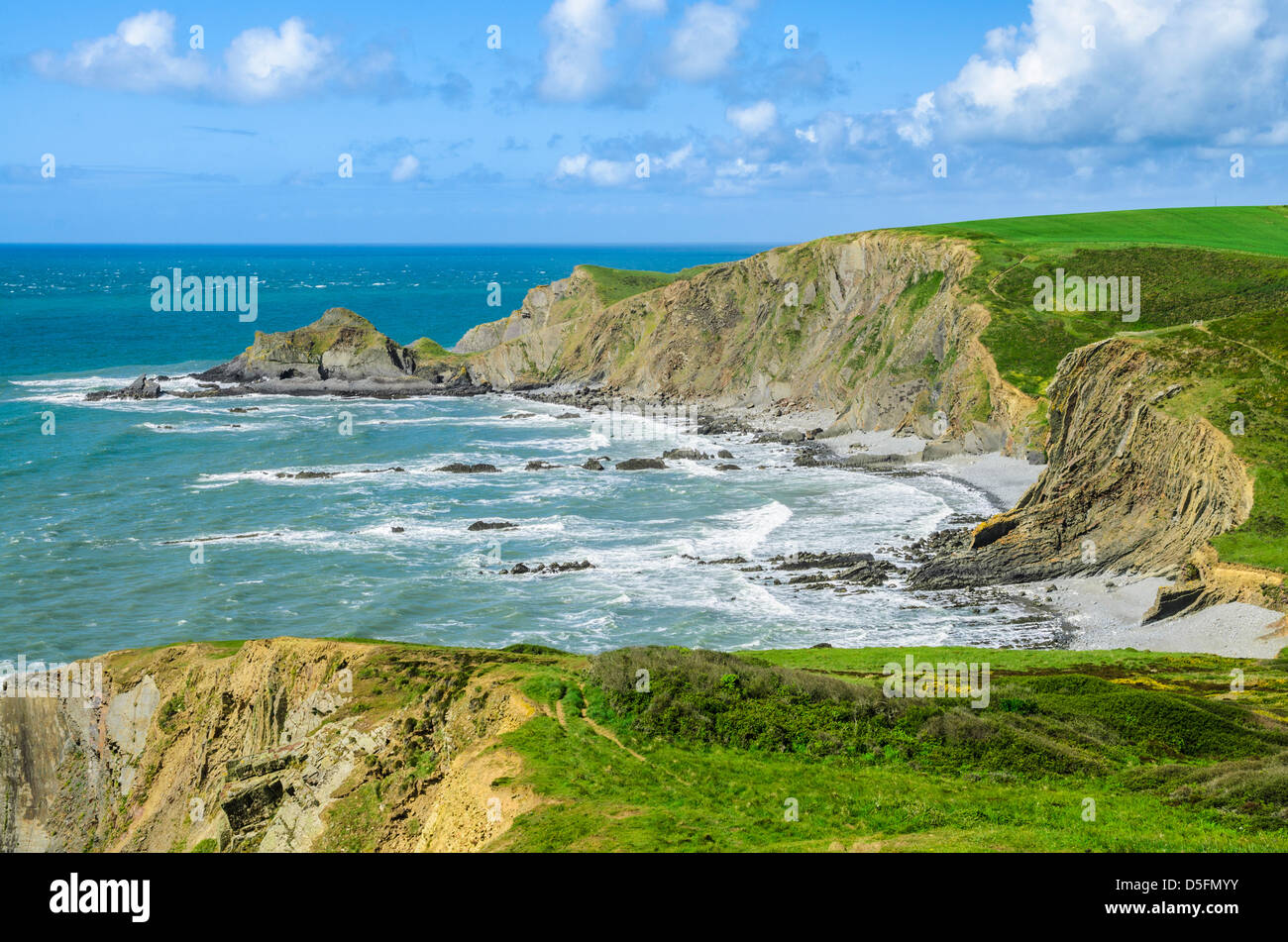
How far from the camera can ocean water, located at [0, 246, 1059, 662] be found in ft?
157

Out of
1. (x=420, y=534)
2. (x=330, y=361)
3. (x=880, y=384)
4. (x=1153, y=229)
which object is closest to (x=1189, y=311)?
(x=880, y=384)

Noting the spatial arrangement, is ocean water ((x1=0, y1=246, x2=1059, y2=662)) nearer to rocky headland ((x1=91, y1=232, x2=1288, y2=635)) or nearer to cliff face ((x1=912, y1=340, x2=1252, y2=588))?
cliff face ((x1=912, y1=340, x2=1252, y2=588))

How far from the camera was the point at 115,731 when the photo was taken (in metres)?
28.8

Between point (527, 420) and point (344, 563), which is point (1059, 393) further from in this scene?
point (527, 420)

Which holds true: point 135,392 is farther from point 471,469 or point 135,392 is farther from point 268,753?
point 268,753

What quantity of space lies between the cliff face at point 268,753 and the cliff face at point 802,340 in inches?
2372

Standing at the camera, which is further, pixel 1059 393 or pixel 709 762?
pixel 1059 393

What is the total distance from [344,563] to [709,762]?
40.5 m

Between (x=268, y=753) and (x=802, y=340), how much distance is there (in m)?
91.3

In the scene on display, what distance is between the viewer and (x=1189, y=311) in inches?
3150

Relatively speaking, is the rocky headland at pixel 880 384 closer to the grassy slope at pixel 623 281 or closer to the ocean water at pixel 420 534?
the grassy slope at pixel 623 281
